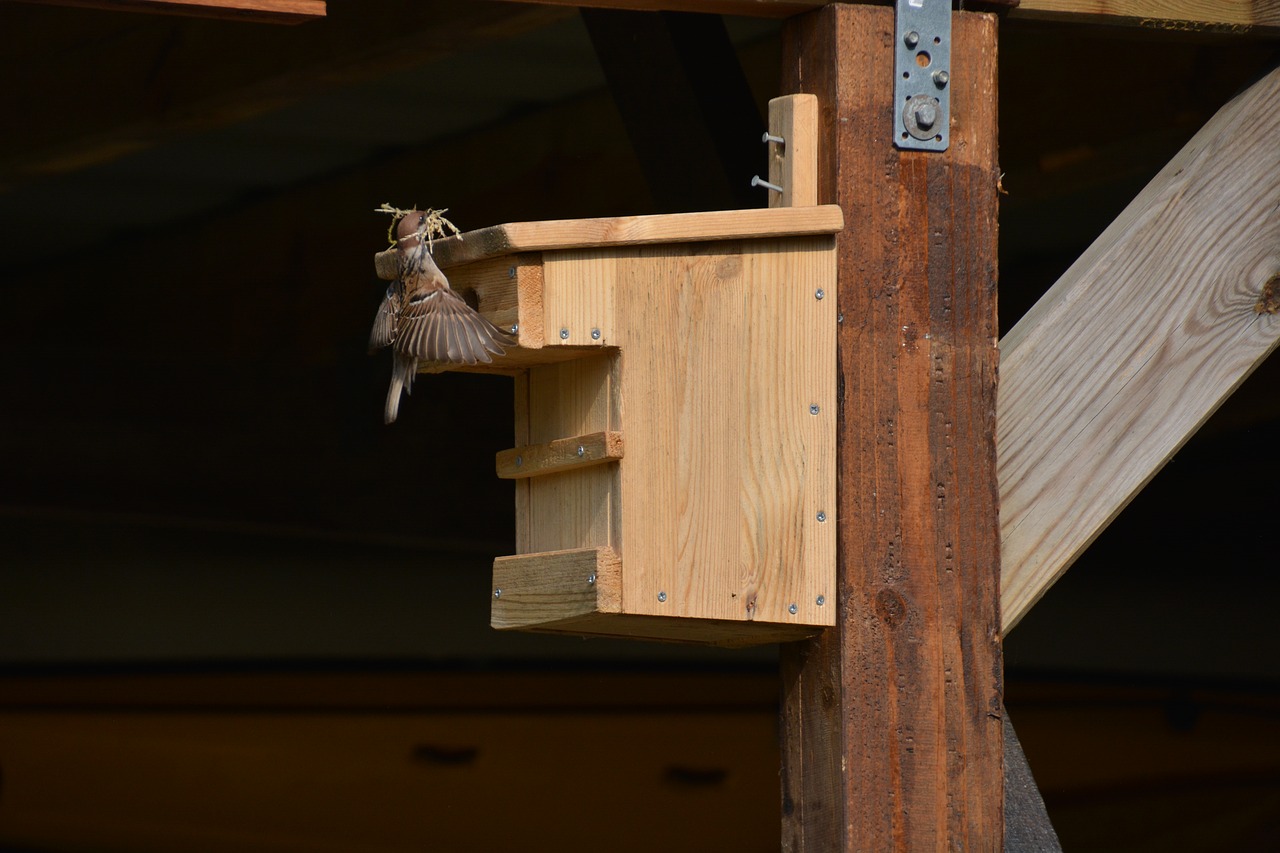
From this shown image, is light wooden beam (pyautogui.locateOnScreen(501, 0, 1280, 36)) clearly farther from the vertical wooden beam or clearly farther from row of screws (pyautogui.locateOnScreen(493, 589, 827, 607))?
Result: row of screws (pyautogui.locateOnScreen(493, 589, 827, 607))

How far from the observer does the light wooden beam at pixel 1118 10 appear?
1.95 m

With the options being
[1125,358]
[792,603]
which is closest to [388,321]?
[792,603]

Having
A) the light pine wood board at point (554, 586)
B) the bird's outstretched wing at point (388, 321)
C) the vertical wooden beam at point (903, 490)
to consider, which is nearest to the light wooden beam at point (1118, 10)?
the vertical wooden beam at point (903, 490)

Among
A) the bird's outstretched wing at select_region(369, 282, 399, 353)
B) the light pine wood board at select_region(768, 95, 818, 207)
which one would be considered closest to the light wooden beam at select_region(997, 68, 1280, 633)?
the light pine wood board at select_region(768, 95, 818, 207)

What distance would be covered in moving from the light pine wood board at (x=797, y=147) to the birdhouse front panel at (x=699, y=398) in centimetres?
5

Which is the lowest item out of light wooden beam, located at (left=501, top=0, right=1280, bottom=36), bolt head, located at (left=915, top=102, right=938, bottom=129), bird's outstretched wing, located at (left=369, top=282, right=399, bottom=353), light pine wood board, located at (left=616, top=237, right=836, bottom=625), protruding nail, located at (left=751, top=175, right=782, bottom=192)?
light pine wood board, located at (left=616, top=237, right=836, bottom=625)

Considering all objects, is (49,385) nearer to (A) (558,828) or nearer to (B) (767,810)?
(A) (558,828)

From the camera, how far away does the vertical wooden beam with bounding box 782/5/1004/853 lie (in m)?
1.91

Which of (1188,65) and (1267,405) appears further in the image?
Result: (1267,405)

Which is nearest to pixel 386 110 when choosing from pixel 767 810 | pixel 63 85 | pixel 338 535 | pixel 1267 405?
pixel 63 85

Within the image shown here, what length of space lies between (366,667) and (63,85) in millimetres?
2067

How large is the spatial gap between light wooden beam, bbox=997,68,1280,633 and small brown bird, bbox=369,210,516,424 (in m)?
0.61

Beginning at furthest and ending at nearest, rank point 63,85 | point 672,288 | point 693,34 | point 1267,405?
point 1267,405, point 63,85, point 693,34, point 672,288

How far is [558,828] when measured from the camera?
5.05 metres
